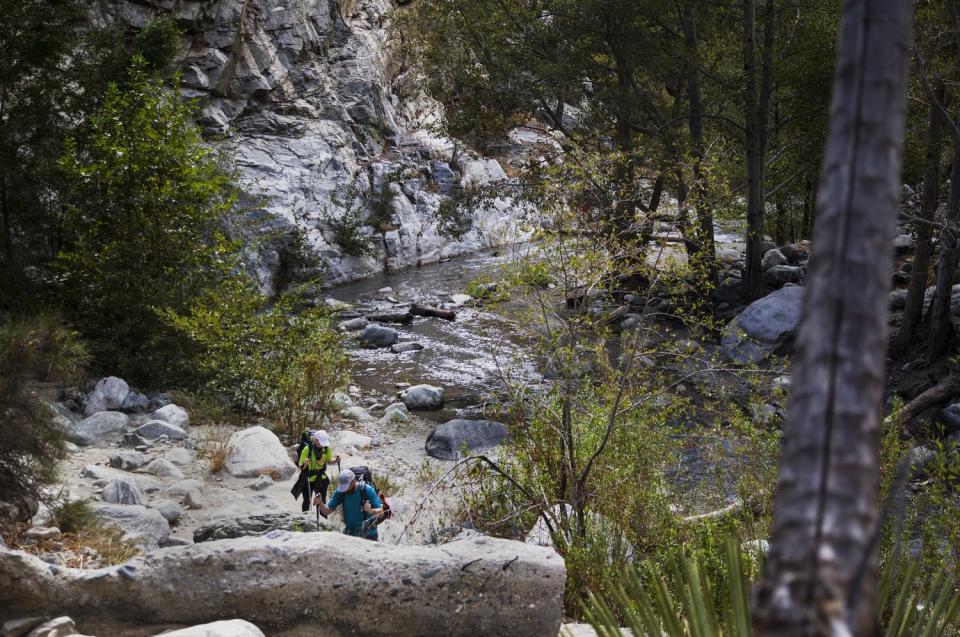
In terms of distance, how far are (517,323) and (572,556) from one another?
221cm

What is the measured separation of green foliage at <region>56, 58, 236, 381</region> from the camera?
10.5m

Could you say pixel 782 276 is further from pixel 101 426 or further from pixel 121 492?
pixel 121 492

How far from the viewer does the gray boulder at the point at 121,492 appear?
6.68 meters

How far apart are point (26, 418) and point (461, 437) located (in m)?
5.60

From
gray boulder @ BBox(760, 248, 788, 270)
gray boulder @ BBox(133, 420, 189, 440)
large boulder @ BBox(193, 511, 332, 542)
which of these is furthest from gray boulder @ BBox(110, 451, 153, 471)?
gray boulder @ BBox(760, 248, 788, 270)

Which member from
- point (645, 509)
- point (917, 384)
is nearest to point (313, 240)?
point (917, 384)

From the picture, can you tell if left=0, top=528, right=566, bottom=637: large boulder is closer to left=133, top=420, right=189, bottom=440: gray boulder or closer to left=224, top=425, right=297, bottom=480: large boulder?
left=224, top=425, right=297, bottom=480: large boulder

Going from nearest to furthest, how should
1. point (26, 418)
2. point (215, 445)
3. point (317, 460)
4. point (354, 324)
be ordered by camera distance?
point (26, 418), point (317, 460), point (215, 445), point (354, 324)

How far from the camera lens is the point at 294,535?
432 centimetres

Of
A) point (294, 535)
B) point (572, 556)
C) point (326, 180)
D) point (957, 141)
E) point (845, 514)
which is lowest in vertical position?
point (572, 556)

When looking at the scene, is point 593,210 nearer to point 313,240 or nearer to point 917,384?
point 917,384

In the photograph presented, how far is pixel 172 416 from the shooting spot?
9352mm

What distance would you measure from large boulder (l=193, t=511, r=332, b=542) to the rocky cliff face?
15.7 m

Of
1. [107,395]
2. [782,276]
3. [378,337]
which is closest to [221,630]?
[107,395]
